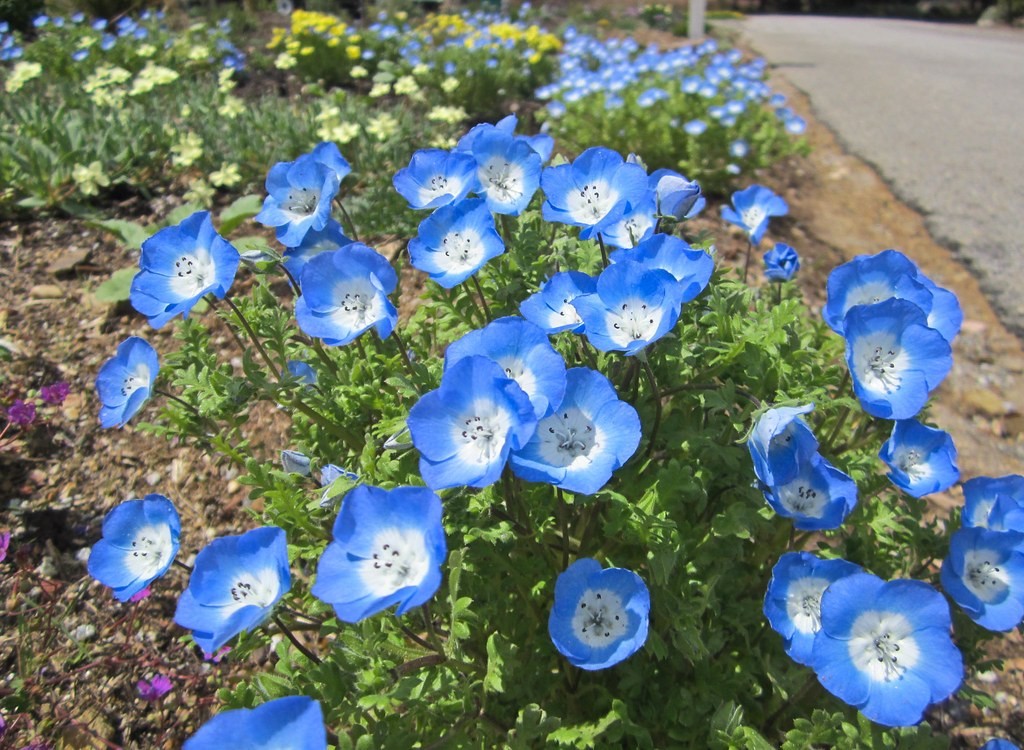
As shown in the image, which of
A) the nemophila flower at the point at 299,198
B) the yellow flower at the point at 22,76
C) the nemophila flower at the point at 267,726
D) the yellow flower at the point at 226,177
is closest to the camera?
the nemophila flower at the point at 267,726

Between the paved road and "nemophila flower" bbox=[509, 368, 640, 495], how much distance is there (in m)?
3.94

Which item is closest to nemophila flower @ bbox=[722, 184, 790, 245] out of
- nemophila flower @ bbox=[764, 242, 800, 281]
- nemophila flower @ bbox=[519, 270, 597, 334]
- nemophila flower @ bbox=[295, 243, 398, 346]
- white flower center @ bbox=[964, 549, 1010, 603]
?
nemophila flower @ bbox=[764, 242, 800, 281]

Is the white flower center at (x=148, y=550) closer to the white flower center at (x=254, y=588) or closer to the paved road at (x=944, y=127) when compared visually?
the white flower center at (x=254, y=588)

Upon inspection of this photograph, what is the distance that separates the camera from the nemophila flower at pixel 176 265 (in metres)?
1.91

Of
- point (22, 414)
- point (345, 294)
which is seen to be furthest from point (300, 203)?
point (22, 414)

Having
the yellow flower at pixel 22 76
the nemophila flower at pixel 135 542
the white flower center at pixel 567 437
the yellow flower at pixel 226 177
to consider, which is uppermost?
the white flower center at pixel 567 437

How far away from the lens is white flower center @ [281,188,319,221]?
2.12 metres

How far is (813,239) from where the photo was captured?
208 inches

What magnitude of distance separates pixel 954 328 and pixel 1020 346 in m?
2.94

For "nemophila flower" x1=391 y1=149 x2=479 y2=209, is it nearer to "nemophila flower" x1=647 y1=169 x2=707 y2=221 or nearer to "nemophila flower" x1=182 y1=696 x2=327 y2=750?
"nemophila flower" x1=647 y1=169 x2=707 y2=221

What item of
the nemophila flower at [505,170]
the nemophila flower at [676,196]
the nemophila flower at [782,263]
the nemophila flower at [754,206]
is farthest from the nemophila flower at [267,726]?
the nemophila flower at [754,206]

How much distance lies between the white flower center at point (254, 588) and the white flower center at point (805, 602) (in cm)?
117

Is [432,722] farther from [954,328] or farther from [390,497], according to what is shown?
[954,328]

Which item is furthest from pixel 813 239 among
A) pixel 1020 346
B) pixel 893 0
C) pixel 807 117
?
pixel 893 0
